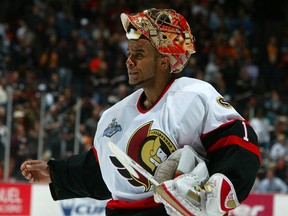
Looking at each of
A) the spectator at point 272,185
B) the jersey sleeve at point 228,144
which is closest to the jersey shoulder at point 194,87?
the jersey sleeve at point 228,144

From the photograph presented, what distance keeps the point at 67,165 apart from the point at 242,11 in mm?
12329

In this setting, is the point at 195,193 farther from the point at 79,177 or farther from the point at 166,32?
the point at 79,177

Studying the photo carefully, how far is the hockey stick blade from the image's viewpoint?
2.86m

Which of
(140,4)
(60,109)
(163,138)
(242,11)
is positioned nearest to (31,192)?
(60,109)

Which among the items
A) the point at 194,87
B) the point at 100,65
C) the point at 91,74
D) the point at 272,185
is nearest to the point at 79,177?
the point at 194,87

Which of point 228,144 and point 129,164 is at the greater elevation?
point 228,144

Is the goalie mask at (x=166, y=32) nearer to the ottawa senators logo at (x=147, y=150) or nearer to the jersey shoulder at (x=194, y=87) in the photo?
the jersey shoulder at (x=194, y=87)

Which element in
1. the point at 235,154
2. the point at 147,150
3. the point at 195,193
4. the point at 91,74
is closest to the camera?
the point at 195,193

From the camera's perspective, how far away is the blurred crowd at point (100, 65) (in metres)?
9.68

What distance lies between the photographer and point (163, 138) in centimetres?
304

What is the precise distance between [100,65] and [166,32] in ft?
30.1

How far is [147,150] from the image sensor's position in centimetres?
307

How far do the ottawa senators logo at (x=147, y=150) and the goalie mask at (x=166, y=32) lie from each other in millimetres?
321

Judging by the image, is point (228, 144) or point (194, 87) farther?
point (194, 87)
